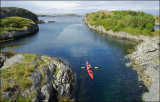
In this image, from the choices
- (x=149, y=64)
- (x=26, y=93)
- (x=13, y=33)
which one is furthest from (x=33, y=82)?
(x=13, y=33)

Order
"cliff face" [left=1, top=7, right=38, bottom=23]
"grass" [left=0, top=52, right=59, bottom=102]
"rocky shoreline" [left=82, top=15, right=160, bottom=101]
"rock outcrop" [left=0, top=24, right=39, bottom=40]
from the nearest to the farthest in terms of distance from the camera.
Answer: "grass" [left=0, top=52, right=59, bottom=102], "rocky shoreline" [left=82, top=15, right=160, bottom=101], "rock outcrop" [left=0, top=24, right=39, bottom=40], "cliff face" [left=1, top=7, right=38, bottom=23]

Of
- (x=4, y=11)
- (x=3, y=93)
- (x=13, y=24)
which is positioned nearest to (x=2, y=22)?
(x=13, y=24)

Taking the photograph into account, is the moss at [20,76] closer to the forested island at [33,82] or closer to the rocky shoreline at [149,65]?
the forested island at [33,82]

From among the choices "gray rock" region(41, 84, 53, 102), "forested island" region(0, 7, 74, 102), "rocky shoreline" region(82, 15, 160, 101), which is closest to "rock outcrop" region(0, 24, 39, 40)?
"forested island" region(0, 7, 74, 102)

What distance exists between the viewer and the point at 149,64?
44.4 m

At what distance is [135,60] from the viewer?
50219 millimetres

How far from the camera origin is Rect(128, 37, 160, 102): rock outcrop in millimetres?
30466

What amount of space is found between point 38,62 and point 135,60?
39.1 meters

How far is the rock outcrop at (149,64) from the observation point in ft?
100.0

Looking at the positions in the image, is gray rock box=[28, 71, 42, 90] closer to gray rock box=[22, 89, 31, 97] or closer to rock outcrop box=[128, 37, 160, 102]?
gray rock box=[22, 89, 31, 97]

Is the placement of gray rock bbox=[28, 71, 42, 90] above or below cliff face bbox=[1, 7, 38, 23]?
below

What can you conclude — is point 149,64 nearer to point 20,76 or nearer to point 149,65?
point 149,65

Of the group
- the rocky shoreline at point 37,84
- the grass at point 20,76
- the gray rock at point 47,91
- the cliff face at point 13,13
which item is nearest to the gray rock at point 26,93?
the rocky shoreline at point 37,84

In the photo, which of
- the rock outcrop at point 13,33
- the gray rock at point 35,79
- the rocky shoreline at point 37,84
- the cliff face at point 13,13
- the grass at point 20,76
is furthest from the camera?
the cliff face at point 13,13
